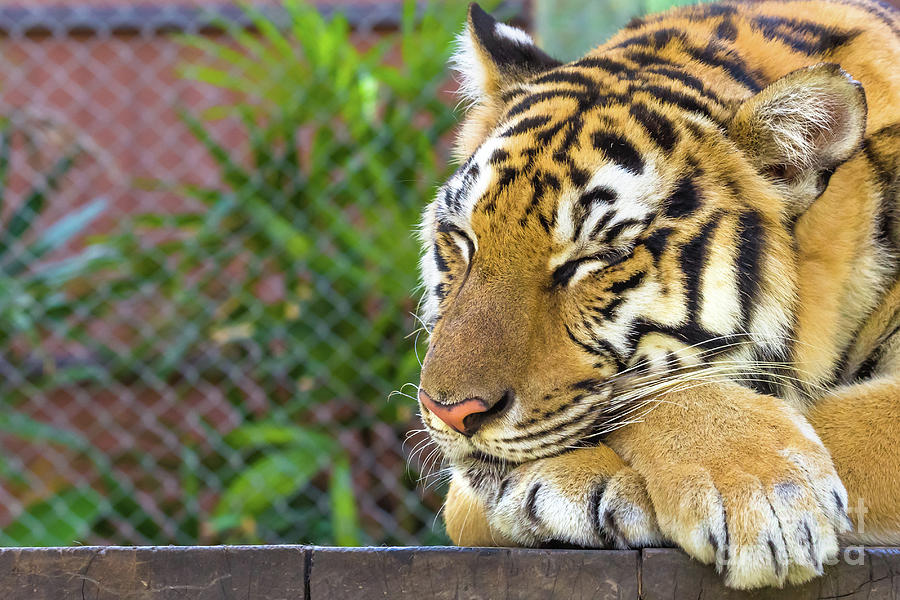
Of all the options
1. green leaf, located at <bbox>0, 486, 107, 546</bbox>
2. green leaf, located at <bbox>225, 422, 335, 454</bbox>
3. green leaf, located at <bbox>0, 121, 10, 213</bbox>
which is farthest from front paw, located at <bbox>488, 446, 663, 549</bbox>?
green leaf, located at <bbox>0, 121, 10, 213</bbox>

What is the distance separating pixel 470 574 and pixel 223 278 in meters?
2.98

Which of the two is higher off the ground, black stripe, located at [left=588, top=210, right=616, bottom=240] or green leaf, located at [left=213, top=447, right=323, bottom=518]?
black stripe, located at [left=588, top=210, right=616, bottom=240]

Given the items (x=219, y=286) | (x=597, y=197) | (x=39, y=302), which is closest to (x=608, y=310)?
(x=597, y=197)

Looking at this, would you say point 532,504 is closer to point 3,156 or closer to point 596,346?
point 596,346

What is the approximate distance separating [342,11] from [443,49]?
2.01 feet

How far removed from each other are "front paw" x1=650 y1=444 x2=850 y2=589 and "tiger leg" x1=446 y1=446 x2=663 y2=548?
0.04 meters

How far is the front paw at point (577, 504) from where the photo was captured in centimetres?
99

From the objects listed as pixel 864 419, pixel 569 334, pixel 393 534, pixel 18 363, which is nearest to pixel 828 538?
pixel 864 419

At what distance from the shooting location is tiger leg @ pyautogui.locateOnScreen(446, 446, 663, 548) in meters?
0.99

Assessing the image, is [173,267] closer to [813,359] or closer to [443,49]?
[443,49]

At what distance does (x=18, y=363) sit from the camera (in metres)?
3.64

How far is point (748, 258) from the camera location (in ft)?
3.71

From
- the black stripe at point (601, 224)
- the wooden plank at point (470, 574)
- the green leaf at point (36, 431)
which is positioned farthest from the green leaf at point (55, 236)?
the wooden plank at point (470, 574)

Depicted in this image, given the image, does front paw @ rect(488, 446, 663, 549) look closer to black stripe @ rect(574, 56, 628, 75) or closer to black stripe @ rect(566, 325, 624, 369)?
black stripe @ rect(566, 325, 624, 369)
